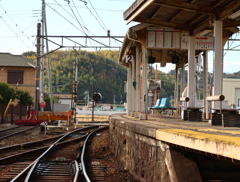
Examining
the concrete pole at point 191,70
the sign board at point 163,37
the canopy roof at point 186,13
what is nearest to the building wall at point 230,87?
the sign board at point 163,37

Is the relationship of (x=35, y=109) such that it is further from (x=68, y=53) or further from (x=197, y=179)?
(x=68, y=53)

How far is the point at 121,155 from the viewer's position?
44.4 ft

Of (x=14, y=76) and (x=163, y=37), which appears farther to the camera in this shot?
(x=14, y=76)

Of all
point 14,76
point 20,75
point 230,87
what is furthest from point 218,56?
point 14,76

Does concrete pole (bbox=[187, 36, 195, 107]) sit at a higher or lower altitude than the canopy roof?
lower

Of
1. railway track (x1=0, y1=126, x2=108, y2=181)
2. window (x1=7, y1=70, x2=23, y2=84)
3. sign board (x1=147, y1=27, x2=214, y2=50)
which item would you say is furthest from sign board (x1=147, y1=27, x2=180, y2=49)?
window (x1=7, y1=70, x2=23, y2=84)

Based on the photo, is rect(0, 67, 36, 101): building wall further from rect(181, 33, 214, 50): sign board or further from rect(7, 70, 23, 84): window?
rect(181, 33, 214, 50): sign board

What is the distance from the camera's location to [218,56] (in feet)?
42.4

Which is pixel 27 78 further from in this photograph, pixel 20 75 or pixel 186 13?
pixel 186 13

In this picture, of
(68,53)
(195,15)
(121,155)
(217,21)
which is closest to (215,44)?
(217,21)

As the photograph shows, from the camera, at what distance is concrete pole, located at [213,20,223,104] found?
12.7 meters

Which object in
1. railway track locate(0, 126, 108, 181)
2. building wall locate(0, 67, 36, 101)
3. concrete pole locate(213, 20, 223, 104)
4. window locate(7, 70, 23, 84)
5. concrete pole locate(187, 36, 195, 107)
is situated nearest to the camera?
railway track locate(0, 126, 108, 181)

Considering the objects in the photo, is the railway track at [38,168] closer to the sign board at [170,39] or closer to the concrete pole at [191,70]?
the concrete pole at [191,70]

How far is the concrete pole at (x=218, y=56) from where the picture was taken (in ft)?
41.8
